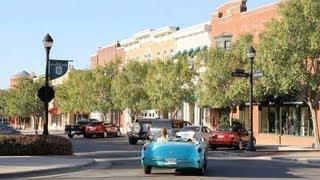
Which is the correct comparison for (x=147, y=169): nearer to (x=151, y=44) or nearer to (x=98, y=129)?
(x=98, y=129)

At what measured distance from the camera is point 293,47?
35438 mm

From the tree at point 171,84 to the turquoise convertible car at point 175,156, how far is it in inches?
1355

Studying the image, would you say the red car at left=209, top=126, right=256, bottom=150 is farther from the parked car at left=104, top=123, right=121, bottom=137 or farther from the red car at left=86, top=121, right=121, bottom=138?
the parked car at left=104, top=123, right=121, bottom=137

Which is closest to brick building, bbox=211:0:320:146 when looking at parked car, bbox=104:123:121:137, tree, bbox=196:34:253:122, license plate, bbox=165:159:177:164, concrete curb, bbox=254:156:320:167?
tree, bbox=196:34:253:122

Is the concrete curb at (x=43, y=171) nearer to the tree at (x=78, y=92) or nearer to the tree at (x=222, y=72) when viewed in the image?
the tree at (x=222, y=72)

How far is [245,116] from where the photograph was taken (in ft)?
170

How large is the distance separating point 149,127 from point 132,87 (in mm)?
20829

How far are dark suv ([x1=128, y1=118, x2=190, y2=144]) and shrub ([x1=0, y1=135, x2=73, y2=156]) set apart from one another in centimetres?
1239

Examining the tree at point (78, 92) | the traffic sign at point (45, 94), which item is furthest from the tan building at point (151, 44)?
the traffic sign at point (45, 94)

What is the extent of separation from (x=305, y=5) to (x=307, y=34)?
1598mm

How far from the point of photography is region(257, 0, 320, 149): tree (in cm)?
3522

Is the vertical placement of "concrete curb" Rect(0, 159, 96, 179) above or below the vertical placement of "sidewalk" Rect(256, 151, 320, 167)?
below

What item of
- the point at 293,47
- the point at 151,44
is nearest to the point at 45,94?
the point at 293,47

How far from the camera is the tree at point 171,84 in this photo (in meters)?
53.8
